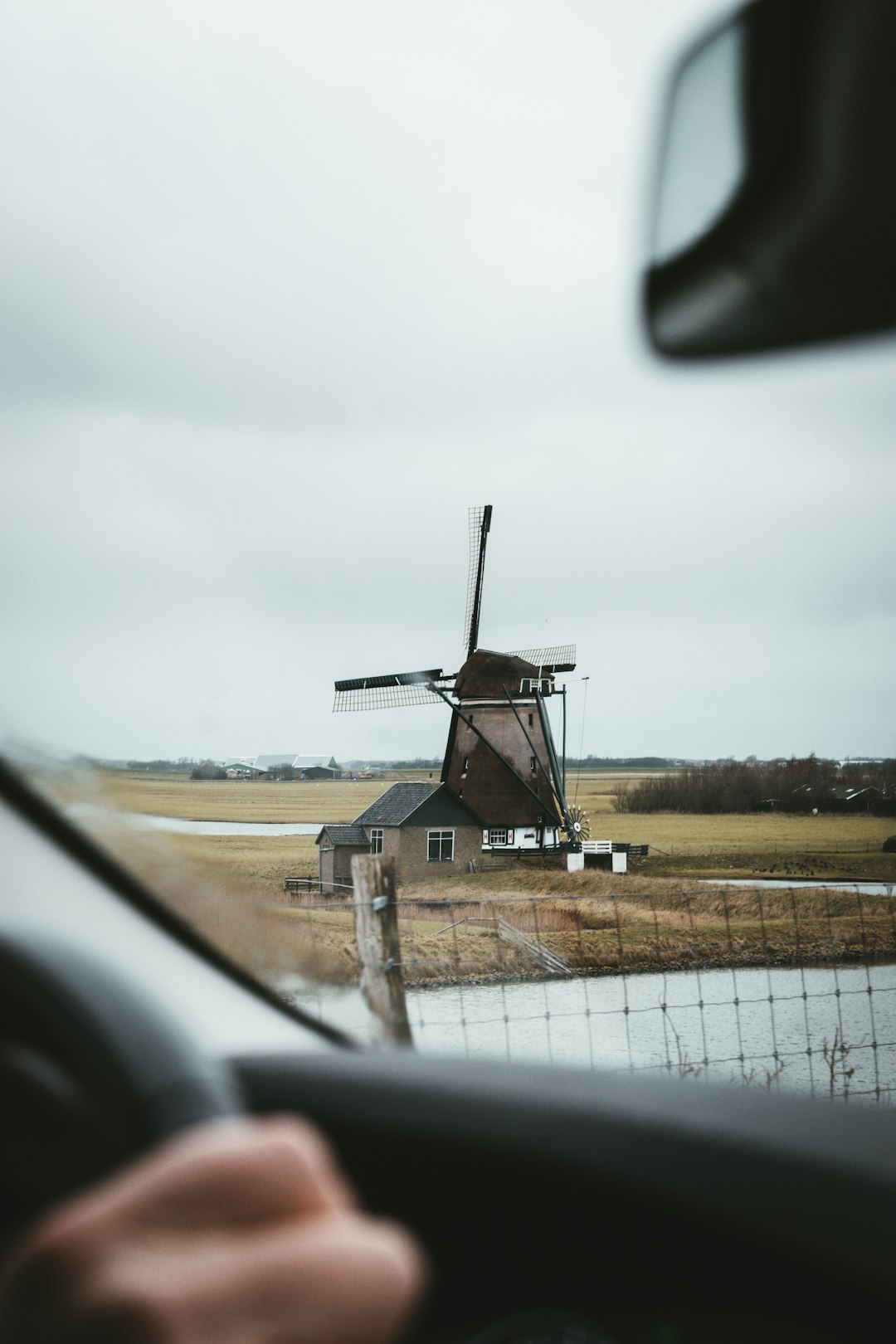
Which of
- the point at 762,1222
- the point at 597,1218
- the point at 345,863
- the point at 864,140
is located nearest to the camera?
the point at 864,140

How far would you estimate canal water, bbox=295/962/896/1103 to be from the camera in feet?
16.8

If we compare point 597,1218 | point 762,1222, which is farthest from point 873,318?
point 597,1218

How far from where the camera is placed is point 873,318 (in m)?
0.98

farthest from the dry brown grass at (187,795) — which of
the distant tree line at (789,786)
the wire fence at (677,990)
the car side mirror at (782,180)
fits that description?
the distant tree line at (789,786)

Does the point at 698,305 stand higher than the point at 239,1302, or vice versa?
the point at 698,305

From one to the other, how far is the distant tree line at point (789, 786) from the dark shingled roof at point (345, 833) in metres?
10.9

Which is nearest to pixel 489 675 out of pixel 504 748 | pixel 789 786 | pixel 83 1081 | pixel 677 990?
pixel 504 748

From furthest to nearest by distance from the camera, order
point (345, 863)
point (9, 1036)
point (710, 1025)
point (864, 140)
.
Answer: point (345, 863) < point (710, 1025) < point (9, 1036) < point (864, 140)

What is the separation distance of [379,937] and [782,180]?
3427 millimetres

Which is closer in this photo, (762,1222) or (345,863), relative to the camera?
(762,1222)

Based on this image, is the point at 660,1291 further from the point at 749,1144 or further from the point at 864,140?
the point at 864,140

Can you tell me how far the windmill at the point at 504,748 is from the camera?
27.3 meters

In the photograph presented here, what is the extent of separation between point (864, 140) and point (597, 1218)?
135 cm

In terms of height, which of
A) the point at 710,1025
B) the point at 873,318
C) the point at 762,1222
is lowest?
the point at 710,1025
